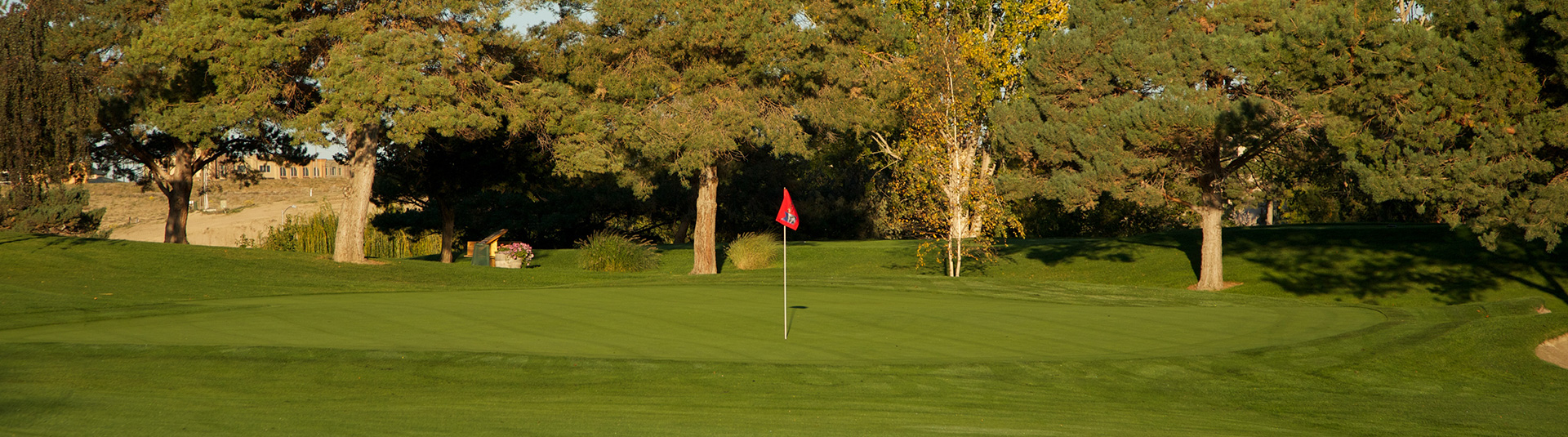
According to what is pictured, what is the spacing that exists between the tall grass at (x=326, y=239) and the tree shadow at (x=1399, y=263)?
29928 millimetres

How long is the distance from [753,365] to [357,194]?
19.7 meters

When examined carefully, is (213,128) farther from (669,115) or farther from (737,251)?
(737,251)

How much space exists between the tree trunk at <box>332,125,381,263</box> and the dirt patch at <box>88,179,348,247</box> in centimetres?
2368

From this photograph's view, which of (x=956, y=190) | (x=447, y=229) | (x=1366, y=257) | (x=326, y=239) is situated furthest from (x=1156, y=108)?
(x=326, y=239)

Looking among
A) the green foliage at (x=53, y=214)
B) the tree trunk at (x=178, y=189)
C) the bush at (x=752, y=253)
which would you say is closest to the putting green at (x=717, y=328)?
the bush at (x=752, y=253)

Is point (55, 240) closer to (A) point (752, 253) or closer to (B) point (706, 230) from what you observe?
(B) point (706, 230)

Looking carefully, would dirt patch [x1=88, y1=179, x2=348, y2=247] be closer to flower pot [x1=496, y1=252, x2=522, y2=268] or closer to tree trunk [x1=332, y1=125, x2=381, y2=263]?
flower pot [x1=496, y1=252, x2=522, y2=268]

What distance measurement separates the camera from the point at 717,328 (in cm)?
1259

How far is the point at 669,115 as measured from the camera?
28375mm

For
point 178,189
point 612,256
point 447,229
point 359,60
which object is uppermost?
point 359,60

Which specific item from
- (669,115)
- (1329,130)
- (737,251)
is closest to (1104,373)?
(1329,130)

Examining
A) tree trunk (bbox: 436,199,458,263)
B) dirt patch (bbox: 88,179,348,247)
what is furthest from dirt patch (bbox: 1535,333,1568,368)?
dirt patch (bbox: 88,179,348,247)

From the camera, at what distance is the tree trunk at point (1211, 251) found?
26.8 meters

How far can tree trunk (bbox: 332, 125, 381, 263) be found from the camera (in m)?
26.3
